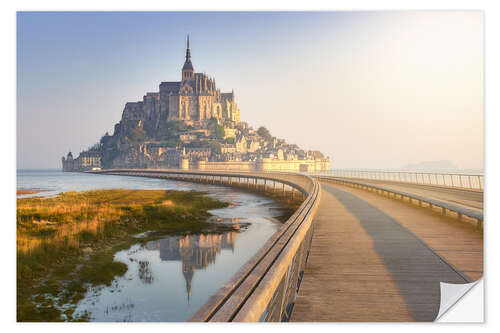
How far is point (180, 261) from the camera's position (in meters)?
9.67

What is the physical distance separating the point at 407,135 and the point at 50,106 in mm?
8864

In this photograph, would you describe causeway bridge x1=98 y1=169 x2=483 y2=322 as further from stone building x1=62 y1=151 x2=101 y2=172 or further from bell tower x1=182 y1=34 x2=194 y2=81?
bell tower x1=182 y1=34 x2=194 y2=81

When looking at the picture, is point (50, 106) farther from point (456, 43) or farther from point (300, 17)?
point (456, 43)

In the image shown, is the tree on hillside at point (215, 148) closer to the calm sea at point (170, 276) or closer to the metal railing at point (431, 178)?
the metal railing at point (431, 178)

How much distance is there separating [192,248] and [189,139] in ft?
363

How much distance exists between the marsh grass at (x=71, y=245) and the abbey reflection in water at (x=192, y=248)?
0.86m

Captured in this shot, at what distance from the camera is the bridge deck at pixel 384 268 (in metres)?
3.52

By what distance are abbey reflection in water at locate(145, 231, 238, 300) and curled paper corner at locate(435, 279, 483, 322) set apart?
17.2 ft

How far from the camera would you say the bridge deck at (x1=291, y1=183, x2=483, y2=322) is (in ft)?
11.5

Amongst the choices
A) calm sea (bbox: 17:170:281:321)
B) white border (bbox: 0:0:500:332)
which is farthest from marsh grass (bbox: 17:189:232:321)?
white border (bbox: 0:0:500:332)

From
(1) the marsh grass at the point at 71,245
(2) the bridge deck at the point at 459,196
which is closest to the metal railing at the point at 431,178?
(2) the bridge deck at the point at 459,196
